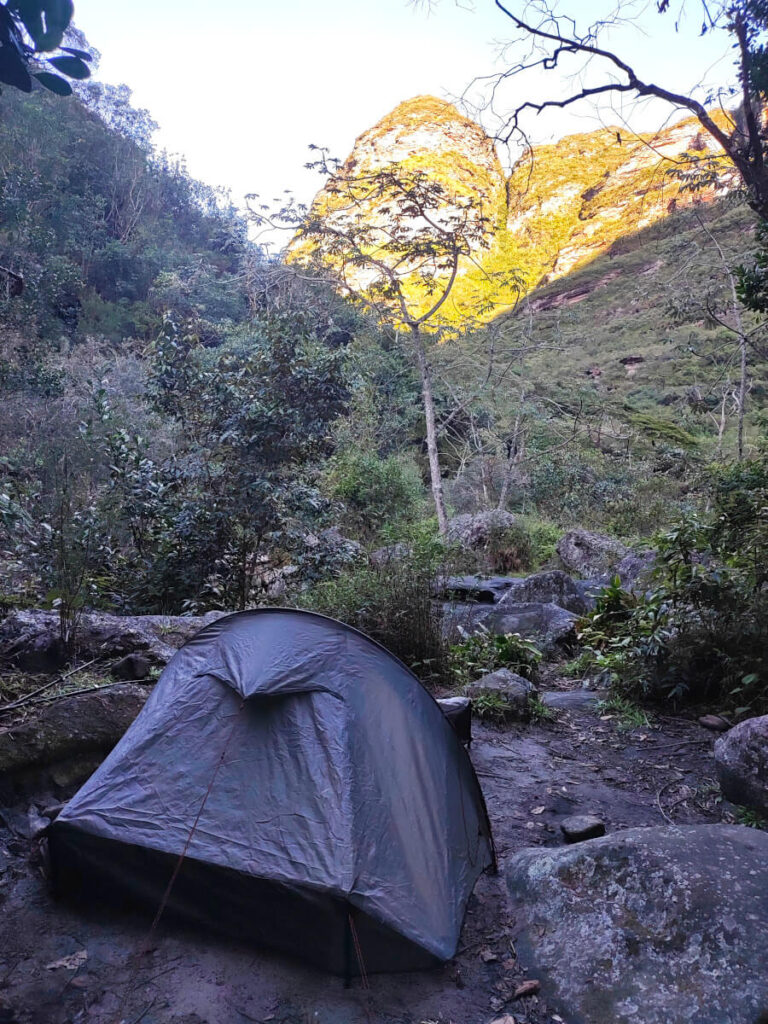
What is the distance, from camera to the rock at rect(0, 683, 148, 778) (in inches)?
132

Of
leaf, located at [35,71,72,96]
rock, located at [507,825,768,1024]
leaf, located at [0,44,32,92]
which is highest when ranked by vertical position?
leaf, located at [0,44,32,92]

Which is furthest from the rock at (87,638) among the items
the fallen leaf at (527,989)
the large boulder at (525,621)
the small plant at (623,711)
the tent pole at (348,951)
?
the small plant at (623,711)

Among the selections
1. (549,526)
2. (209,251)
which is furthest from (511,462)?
(209,251)

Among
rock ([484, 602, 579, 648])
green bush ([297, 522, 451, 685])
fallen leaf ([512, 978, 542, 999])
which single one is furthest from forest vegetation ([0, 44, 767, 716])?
fallen leaf ([512, 978, 542, 999])

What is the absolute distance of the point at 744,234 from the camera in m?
19.3

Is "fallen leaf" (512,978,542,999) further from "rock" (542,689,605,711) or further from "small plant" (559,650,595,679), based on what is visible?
"small plant" (559,650,595,679)

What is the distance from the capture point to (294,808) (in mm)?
2582

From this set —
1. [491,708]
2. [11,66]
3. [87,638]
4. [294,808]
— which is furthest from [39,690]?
[11,66]

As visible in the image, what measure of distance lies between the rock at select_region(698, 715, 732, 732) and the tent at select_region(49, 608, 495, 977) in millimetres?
2409

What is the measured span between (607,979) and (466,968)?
52cm

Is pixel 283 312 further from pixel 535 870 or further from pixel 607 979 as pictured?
pixel 607 979

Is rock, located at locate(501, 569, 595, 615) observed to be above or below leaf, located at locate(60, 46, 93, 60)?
below

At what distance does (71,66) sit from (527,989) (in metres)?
3.06

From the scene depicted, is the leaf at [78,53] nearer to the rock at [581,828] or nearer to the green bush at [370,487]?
the rock at [581,828]
